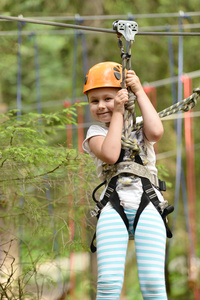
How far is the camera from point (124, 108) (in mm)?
2170

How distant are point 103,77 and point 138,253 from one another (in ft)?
2.65

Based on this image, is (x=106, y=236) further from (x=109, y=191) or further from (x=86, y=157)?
(x=86, y=157)

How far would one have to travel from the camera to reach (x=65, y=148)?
3.54 metres

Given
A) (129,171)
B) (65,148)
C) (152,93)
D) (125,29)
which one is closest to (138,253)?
(129,171)

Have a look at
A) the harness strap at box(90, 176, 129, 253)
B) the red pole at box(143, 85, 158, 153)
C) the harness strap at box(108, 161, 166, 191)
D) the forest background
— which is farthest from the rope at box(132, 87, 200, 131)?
the red pole at box(143, 85, 158, 153)

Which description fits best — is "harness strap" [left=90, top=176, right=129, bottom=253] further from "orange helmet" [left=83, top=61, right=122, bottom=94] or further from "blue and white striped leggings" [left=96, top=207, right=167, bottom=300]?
"orange helmet" [left=83, top=61, right=122, bottom=94]

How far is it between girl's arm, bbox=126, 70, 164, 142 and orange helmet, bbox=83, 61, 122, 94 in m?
0.07

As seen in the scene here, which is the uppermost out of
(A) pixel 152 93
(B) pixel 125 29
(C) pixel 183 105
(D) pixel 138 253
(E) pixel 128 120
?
(A) pixel 152 93

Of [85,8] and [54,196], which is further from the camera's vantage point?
[85,8]

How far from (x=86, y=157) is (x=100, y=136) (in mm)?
1395

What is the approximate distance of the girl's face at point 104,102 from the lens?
223cm

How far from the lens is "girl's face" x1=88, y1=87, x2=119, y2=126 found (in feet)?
7.32

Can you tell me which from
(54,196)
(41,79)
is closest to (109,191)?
(54,196)

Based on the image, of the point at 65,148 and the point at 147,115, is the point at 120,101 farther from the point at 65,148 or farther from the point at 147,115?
the point at 65,148
